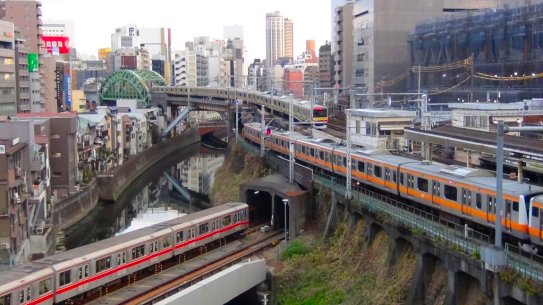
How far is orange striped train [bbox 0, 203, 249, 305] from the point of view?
17.0m

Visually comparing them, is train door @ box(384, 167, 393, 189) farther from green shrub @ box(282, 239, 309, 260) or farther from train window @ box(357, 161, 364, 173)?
green shrub @ box(282, 239, 309, 260)

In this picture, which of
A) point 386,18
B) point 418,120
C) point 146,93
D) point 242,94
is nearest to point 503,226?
point 418,120

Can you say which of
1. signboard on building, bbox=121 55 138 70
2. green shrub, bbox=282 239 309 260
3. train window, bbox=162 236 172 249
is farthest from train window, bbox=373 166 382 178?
signboard on building, bbox=121 55 138 70

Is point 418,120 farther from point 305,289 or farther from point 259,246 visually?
point 305,289

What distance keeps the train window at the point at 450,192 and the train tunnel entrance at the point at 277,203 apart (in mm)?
6997

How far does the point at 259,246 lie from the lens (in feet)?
79.6

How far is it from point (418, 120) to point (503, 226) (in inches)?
642

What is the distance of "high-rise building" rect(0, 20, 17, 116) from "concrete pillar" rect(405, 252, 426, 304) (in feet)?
109

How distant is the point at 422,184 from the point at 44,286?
10088 millimetres

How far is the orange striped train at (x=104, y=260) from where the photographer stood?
1697cm

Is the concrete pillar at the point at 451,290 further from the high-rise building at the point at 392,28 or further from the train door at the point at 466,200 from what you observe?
the high-rise building at the point at 392,28

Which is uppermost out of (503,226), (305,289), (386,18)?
(386,18)

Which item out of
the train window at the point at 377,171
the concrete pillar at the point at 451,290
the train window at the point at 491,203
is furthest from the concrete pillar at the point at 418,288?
the train window at the point at 377,171

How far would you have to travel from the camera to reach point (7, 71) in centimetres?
4541
